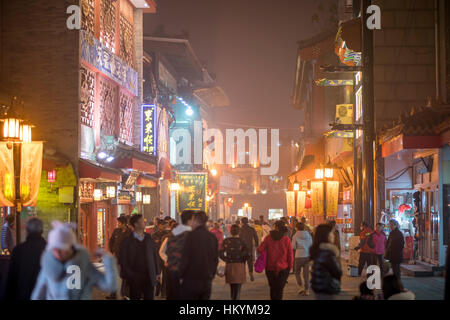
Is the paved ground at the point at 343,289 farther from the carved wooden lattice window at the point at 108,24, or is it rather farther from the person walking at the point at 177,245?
the carved wooden lattice window at the point at 108,24

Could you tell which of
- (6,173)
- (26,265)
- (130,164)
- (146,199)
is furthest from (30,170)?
(146,199)

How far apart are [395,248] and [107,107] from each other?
1519 centimetres

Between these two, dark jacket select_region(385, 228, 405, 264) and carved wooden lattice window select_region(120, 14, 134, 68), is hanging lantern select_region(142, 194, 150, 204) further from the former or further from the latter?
dark jacket select_region(385, 228, 405, 264)

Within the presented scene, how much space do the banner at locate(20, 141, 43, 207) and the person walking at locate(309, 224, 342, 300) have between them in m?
9.41

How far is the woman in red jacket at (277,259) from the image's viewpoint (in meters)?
13.9

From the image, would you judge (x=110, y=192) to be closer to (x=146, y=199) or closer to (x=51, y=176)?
(x=51, y=176)

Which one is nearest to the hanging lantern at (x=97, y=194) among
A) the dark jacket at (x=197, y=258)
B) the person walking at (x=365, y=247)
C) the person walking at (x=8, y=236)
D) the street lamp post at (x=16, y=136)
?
the person walking at (x=8, y=236)

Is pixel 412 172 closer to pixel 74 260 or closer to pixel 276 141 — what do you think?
pixel 74 260

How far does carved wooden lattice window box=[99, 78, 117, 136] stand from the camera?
28.0m

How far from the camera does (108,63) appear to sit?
2797 cm

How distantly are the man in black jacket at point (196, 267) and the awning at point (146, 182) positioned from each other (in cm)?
2288

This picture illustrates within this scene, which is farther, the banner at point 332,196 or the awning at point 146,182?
the awning at point 146,182

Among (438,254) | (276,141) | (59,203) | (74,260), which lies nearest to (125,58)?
(59,203)

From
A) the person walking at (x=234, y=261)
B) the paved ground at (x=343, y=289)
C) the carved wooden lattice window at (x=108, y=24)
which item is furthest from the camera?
the carved wooden lattice window at (x=108, y=24)
